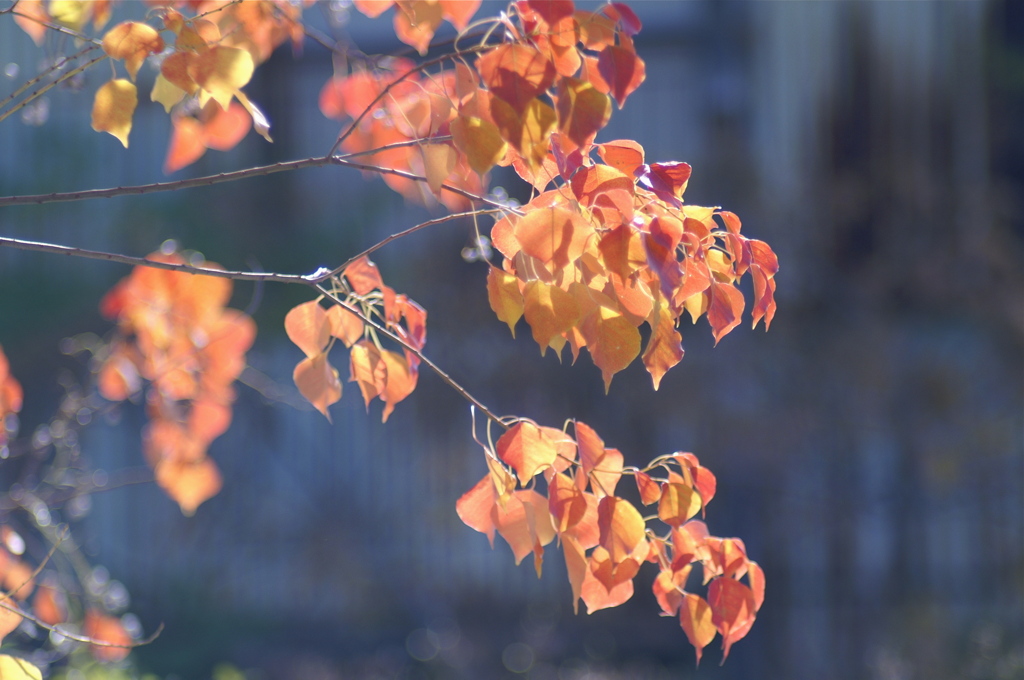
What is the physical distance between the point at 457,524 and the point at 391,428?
18.2 inches

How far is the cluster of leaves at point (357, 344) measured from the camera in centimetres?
103

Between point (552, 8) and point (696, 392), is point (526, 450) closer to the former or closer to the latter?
point (552, 8)

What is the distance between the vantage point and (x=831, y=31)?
3.53m

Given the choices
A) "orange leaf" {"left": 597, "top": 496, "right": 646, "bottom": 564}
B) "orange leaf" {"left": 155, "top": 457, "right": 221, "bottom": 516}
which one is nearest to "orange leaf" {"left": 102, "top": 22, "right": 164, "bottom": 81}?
"orange leaf" {"left": 597, "top": 496, "right": 646, "bottom": 564}

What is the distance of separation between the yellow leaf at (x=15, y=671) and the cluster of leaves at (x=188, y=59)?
1.77ft

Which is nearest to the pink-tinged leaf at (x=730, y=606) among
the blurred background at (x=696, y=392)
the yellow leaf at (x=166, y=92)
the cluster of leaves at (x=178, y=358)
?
the yellow leaf at (x=166, y=92)

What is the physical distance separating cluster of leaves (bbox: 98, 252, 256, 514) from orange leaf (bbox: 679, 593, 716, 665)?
1.10 m

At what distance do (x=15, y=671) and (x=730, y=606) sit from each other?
74 centimetres

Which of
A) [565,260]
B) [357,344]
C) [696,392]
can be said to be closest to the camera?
[565,260]

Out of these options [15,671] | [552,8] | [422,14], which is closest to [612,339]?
[552,8]

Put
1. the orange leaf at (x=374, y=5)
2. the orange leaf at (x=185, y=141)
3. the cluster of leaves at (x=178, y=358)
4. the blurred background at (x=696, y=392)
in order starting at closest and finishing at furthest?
the orange leaf at (x=374, y=5), the orange leaf at (x=185, y=141), the cluster of leaves at (x=178, y=358), the blurred background at (x=696, y=392)

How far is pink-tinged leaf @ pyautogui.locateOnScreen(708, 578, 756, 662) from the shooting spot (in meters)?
0.94

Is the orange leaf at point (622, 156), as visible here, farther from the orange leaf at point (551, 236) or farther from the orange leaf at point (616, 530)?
the orange leaf at point (616, 530)

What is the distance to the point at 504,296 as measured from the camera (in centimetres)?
92
